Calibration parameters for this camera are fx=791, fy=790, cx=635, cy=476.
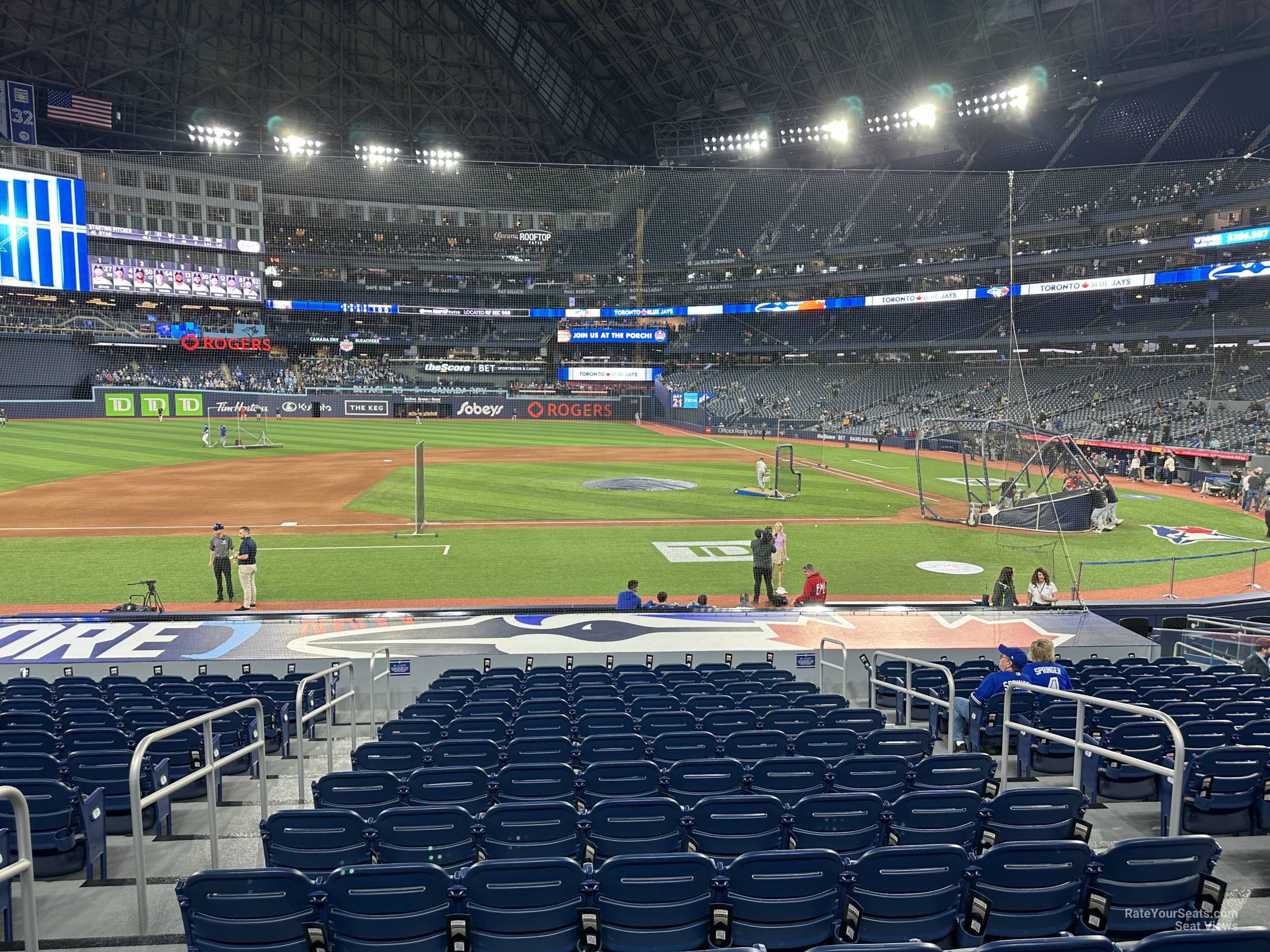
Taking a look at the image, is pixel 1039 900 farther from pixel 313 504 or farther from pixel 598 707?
pixel 313 504

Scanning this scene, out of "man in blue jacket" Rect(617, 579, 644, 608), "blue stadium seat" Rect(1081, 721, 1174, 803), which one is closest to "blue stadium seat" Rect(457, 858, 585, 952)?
"blue stadium seat" Rect(1081, 721, 1174, 803)

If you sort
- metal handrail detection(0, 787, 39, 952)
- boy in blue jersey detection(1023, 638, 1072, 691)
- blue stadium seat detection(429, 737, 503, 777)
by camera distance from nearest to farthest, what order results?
metal handrail detection(0, 787, 39, 952) → blue stadium seat detection(429, 737, 503, 777) → boy in blue jersey detection(1023, 638, 1072, 691)

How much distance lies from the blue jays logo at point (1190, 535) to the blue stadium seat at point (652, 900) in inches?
1115

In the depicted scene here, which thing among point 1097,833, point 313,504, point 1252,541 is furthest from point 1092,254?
point 1097,833

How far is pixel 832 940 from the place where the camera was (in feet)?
15.3

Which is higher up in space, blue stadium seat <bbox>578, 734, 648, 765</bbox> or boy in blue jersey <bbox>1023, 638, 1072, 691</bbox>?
boy in blue jersey <bbox>1023, 638, 1072, 691</bbox>

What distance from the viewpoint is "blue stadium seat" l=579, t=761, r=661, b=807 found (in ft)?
21.2

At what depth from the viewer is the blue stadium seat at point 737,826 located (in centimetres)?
556

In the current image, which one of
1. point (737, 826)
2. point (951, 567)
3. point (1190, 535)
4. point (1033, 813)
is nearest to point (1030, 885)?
point (1033, 813)

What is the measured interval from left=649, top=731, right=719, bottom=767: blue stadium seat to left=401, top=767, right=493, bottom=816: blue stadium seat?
1795 mm

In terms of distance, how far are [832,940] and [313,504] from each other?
1222 inches

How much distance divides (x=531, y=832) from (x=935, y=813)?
286cm

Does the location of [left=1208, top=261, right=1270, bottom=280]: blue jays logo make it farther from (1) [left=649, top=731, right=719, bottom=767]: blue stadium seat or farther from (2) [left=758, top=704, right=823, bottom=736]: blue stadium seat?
(1) [left=649, top=731, right=719, bottom=767]: blue stadium seat

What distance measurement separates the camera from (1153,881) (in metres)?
4.68
